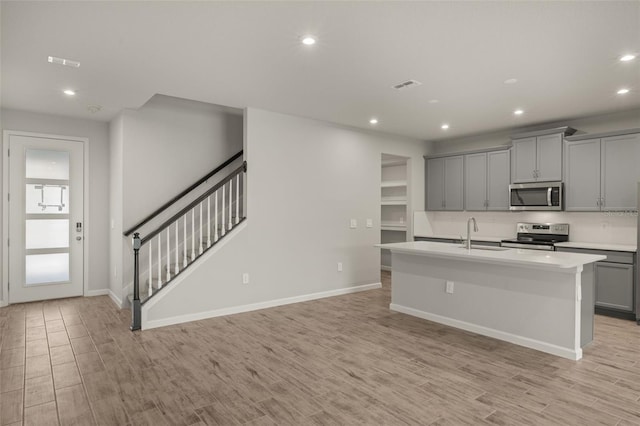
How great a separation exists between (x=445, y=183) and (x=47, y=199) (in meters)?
6.55

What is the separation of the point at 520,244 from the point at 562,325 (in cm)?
246

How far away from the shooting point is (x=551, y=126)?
589cm

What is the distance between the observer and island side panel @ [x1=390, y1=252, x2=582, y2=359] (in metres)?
3.49

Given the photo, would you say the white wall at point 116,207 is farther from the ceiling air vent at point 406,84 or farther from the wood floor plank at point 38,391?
the ceiling air vent at point 406,84

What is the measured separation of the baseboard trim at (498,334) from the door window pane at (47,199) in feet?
16.6

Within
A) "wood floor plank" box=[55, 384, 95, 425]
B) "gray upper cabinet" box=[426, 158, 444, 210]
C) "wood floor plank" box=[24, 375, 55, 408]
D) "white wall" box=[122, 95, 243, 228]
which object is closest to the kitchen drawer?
"gray upper cabinet" box=[426, 158, 444, 210]

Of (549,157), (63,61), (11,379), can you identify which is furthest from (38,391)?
(549,157)

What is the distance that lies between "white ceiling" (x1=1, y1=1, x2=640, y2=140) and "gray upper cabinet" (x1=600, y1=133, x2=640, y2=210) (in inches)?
18.8

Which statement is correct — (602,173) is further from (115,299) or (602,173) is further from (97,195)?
(97,195)

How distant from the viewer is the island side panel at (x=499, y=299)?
3.49 metres

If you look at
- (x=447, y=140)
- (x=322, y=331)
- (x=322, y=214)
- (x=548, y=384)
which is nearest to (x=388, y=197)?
(x=447, y=140)

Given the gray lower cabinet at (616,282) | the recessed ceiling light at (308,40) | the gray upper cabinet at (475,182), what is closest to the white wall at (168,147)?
the recessed ceiling light at (308,40)

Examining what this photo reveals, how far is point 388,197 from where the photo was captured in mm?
8523

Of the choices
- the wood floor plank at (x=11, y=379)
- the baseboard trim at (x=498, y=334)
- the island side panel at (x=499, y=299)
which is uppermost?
the island side panel at (x=499, y=299)
